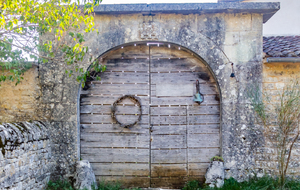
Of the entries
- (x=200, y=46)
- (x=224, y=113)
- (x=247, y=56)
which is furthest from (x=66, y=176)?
(x=247, y=56)

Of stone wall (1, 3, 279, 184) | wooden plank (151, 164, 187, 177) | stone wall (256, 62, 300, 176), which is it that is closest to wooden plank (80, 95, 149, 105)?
stone wall (1, 3, 279, 184)

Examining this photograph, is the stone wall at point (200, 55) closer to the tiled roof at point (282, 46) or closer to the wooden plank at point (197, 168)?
the tiled roof at point (282, 46)

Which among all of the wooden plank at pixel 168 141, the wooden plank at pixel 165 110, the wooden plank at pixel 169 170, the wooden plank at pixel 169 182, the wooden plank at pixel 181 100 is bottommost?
the wooden plank at pixel 169 182

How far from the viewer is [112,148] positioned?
505 cm

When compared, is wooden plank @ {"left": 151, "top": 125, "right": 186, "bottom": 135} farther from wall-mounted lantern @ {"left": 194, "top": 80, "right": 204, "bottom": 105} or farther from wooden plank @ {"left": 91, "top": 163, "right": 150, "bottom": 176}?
wooden plank @ {"left": 91, "top": 163, "right": 150, "bottom": 176}

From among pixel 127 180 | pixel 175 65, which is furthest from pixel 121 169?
pixel 175 65

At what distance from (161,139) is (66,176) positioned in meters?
2.10

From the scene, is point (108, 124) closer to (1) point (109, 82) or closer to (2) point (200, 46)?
(1) point (109, 82)

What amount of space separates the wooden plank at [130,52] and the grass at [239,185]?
274 centimetres

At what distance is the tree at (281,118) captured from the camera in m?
4.39

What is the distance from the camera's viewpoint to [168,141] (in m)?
5.06

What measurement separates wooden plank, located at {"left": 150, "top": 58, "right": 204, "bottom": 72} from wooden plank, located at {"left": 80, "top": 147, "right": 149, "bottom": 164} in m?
1.83

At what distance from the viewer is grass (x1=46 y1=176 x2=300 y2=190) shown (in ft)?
14.4

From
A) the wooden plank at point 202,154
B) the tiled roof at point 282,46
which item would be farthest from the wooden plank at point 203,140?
the tiled roof at point 282,46
